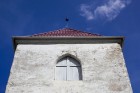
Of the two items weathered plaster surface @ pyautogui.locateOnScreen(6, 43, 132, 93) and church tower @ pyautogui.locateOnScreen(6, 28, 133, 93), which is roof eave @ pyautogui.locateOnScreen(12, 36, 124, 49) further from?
weathered plaster surface @ pyautogui.locateOnScreen(6, 43, 132, 93)

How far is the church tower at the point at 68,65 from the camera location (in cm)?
1323

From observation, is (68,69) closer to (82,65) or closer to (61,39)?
(82,65)

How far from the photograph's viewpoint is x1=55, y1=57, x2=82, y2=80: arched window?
46.1 ft

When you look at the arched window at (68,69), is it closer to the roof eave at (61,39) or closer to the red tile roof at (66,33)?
the roof eave at (61,39)

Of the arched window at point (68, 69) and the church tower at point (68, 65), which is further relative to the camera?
the arched window at point (68, 69)

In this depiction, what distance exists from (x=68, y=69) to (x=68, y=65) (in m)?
0.24

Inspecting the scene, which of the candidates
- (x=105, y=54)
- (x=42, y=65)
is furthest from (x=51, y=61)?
(x=105, y=54)

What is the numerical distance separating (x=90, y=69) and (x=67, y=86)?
1517 mm

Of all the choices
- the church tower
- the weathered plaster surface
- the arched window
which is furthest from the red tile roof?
Answer: the arched window

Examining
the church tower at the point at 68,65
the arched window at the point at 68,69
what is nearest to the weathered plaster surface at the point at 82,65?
Result: the church tower at the point at 68,65

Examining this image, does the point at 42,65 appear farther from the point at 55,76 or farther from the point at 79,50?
the point at 79,50

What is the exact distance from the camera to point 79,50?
15234 millimetres

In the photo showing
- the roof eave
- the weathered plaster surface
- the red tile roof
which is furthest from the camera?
the red tile roof

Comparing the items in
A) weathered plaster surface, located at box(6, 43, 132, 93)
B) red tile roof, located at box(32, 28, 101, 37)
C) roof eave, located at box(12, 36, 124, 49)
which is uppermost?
red tile roof, located at box(32, 28, 101, 37)
